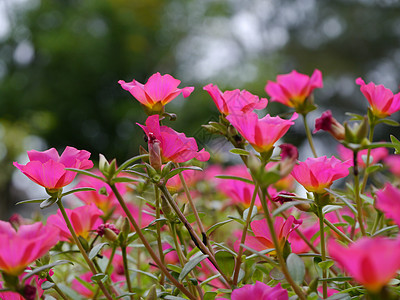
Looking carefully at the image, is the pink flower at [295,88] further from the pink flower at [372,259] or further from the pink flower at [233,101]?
the pink flower at [372,259]

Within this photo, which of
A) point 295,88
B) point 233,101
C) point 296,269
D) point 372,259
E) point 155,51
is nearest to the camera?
point 372,259

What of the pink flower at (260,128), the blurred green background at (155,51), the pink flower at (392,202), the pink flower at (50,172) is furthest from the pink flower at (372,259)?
the blurred green background at (155,51)

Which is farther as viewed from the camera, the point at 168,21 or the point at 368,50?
the point at 168,21

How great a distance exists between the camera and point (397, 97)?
17.9 inches

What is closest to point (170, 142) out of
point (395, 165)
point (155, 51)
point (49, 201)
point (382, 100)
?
point (49, 201)

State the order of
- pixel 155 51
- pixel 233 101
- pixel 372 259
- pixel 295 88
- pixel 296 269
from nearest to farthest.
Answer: pixel 372 259
pixel 296 269
pixel 233 101
pixel 295 88
pixel 155 51

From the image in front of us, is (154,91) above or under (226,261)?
above

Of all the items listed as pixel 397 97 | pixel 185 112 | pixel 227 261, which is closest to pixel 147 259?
pixel 227 261

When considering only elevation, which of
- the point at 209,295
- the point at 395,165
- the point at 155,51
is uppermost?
the point at 155,51

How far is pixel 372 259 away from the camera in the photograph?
22cm

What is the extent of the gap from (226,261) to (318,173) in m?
0.12

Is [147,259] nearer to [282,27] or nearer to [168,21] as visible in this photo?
[282,27]

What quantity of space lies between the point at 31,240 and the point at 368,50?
8.90 meters

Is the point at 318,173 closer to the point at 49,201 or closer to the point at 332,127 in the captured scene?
the point at 332,127
